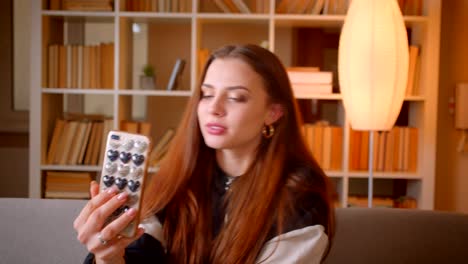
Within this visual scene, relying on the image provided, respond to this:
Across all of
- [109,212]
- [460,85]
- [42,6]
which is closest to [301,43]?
[460,85]

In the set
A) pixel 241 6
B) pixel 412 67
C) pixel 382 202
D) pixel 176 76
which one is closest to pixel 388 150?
pixel 382 202

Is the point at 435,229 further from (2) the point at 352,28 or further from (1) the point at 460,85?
(1) the point at 460,85

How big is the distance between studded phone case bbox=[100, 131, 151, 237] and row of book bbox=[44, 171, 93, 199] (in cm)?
226

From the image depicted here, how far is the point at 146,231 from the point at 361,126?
1.56m

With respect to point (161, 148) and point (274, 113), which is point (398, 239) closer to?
point (274, 113)

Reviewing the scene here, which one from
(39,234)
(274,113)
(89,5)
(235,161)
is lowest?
(39,234)

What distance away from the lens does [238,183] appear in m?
1.33

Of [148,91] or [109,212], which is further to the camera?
[148,91]

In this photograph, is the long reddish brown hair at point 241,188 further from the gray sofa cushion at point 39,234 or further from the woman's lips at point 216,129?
the gray sofa cushion at point 39,234

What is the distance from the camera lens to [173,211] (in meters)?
1.36

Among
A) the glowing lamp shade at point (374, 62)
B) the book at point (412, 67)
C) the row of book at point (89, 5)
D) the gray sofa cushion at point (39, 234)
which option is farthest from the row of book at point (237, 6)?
the gray sofa cushion at point (39, 234)

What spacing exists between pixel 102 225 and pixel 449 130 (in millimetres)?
2921

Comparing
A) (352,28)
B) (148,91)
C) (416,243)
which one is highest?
(352,28)

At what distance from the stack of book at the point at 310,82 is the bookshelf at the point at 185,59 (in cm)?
4
